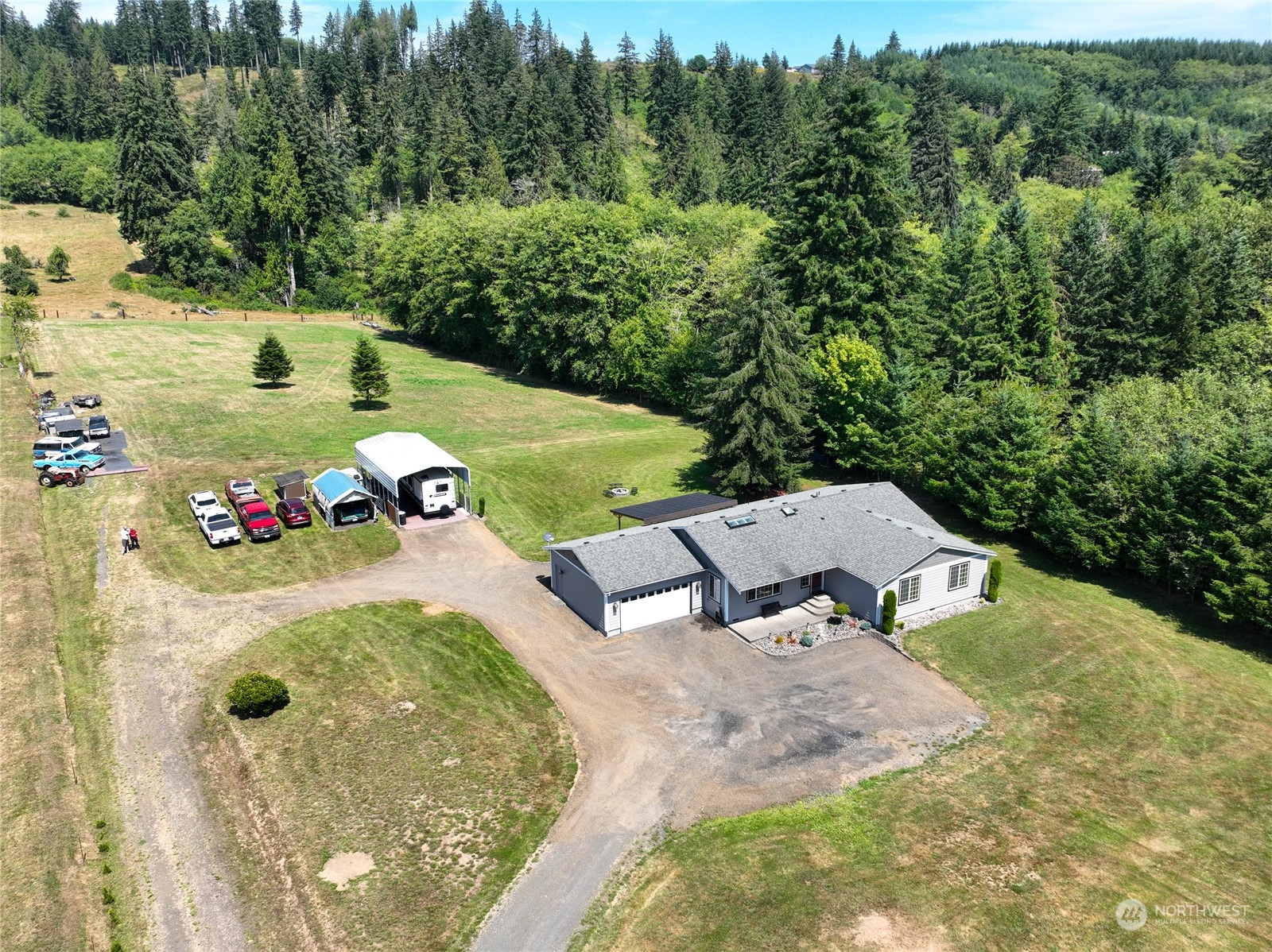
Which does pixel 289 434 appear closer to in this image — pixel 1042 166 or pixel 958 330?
pixel 958 330

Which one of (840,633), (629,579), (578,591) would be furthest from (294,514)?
(840,633)

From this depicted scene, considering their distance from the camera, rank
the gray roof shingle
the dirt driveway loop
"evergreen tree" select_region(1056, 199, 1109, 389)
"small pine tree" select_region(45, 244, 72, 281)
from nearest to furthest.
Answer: the dirt driveway loop → the gray roof shingle → "evergreen tree" select_region(1056, 199, 1109, 389) → "small pine tree" select_region(45, 244, 72, 281)

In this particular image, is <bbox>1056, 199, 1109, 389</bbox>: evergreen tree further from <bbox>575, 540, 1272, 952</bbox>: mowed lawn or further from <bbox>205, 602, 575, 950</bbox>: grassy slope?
<bbox>205, 602, 575, 950</bbox>: grassy slope

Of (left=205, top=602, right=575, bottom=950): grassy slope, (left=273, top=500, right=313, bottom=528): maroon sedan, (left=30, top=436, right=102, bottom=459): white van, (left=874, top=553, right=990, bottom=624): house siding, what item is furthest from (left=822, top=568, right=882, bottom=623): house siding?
(left=30, top=436, right=102, bottom=459): white van

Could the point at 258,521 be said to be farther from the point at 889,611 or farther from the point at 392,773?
the point at 889,611

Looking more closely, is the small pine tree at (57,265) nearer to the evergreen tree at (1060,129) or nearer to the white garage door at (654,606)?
the white garage door at (654,606)

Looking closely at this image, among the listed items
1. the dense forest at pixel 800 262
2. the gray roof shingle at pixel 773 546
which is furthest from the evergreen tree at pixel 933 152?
the gray roof shingle at pixel 773 546
